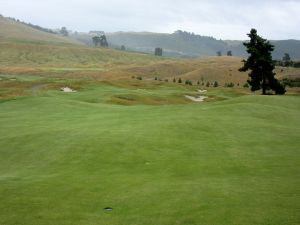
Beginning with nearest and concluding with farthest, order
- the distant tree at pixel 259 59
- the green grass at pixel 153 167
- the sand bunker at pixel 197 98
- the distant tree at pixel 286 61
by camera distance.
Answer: the green grass at pixel 153 167 → the distant tree at pixel 259 59 → the sand bunker at pixel 197 98 → the distant tree at pixel 286 61

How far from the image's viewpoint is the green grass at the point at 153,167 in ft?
41.0

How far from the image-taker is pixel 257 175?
54.2ft

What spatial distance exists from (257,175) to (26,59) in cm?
16009

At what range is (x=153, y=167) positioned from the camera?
61.0 ft

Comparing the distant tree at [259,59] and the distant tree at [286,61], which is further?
the distant tree at [286,61]

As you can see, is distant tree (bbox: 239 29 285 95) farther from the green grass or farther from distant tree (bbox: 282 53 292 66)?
distant tree (bbox: 282 53 292 66)

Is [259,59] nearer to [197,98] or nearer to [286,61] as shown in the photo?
[197,98]

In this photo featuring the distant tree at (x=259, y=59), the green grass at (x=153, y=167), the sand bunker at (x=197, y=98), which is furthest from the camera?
the sand bunker at (x=197, y=98)

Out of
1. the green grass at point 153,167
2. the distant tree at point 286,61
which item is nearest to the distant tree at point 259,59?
the green grass at point 153,167

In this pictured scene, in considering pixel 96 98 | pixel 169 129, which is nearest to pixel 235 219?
pixel 169 129

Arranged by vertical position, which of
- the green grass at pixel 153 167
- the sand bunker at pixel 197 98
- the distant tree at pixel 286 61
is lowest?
the sand bunker at pixel 197 98

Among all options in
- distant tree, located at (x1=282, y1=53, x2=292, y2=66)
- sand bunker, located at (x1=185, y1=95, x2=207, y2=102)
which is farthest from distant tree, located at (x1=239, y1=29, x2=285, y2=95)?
distant tree, located at (x1=282, y1=53, x2=292, y2=66)

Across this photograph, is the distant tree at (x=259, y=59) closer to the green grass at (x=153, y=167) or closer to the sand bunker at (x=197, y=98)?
the sand bunker at (x=197, y=98)

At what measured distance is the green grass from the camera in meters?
12.5
